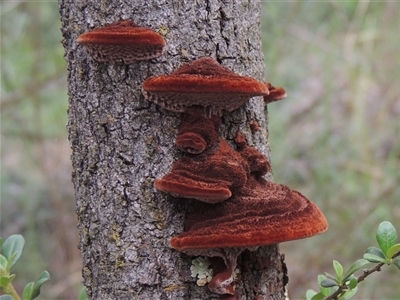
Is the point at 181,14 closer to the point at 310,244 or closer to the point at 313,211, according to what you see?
the point at 313,211

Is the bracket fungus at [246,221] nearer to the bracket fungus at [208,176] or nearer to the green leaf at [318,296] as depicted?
the bracket fungus at [208,176]

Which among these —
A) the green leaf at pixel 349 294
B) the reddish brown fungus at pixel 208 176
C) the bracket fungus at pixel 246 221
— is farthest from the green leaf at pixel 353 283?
the reddish brown fungus at pixel 208 176

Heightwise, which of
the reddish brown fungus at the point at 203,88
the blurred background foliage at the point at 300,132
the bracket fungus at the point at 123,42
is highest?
the bracket fungus at the point at 123,42

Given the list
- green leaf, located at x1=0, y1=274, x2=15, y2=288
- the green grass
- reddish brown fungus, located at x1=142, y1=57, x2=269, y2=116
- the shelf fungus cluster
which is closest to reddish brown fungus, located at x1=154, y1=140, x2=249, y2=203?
the shelf fungus cluster

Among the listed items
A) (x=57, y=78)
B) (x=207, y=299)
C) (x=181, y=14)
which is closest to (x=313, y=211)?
(x=207, y=299)

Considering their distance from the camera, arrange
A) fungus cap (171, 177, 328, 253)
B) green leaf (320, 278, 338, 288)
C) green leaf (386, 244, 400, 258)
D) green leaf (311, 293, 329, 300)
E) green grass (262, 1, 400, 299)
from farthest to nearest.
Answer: green grass (262, 1, 400, 299) → green leaf (311, 293, 329, 300) → green leaf (320, 278, 338, 288) → green leaf (386, 244, 400, 258) → fungus cap (171, 177, 328, 253)

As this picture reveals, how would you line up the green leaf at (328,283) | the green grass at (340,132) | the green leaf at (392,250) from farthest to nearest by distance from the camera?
1. the green grass at (340,132)
2. the green leaf at (328,283)
3. the green leaf at (392,250)

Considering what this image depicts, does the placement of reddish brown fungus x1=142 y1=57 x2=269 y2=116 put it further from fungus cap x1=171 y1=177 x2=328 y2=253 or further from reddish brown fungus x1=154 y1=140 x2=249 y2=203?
fungus cap x1=171 y1=177 x2=328 y2=253
